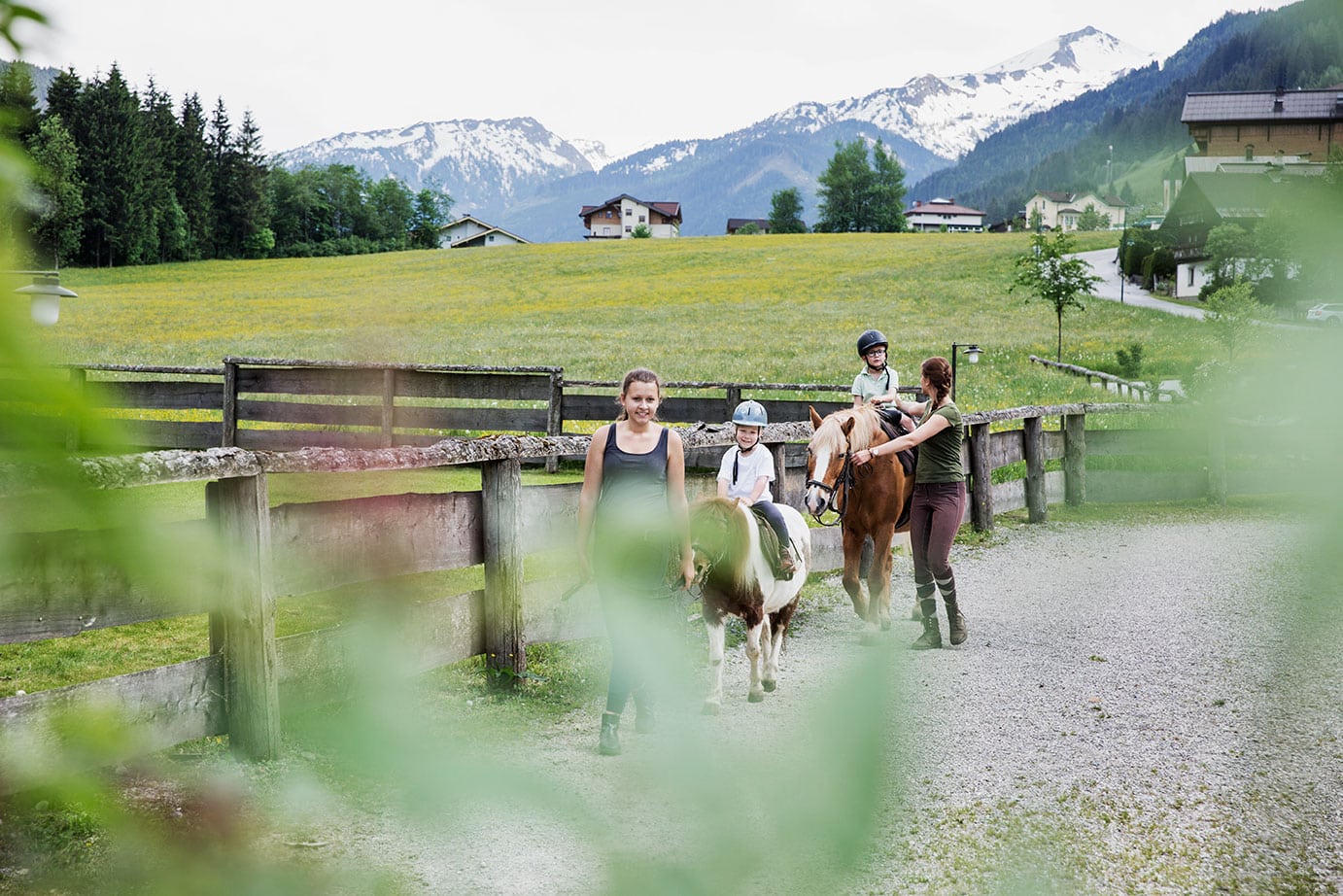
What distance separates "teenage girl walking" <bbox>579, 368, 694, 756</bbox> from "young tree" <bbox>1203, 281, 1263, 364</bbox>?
86cm

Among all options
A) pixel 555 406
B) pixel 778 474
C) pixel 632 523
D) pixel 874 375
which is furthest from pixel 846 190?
pixel 632 523

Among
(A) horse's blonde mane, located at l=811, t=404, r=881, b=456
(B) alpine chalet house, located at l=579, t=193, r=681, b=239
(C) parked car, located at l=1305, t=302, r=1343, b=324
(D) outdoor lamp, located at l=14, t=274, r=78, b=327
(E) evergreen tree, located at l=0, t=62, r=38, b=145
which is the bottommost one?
(A) horse's blonde mane, located at l=811, t=404, r=881, b=456

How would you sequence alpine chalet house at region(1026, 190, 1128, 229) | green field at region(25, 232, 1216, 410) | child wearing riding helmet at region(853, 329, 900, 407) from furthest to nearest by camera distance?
green field at region(25, 232, 1216, 410) < child wearing riding helmet at region(853, 329, 900, 407) < alpine chalet house at region(1026, 190, 1128, 229)

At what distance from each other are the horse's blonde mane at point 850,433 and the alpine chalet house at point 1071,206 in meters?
5.56

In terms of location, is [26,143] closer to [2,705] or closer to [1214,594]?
[1214,594]

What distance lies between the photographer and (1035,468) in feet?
40.8

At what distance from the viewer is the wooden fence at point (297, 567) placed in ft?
1.81

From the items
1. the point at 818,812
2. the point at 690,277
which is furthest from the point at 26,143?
the point at 690,277

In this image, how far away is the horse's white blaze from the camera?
6668 mm

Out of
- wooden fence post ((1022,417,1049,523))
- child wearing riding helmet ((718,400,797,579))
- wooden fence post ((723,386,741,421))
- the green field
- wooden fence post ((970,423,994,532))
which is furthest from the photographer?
wooden fence post ((723,386,741,421))

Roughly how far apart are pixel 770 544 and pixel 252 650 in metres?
2.54

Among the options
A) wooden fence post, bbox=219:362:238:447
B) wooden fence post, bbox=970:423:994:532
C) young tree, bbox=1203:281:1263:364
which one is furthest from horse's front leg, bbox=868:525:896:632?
wooden fence post, bbox=219:362:238:447

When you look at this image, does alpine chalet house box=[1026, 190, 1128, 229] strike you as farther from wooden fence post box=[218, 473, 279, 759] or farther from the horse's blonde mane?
the horse's blonde mane

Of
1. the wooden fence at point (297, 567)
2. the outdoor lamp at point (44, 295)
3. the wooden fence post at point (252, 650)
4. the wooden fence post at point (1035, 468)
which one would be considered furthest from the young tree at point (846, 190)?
the outdoor lamp at point (44, 295)
